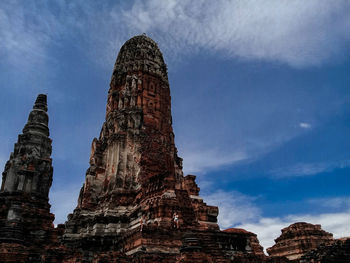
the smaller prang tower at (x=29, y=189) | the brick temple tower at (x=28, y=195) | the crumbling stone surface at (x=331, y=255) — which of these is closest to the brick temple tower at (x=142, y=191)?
the brick temple tower at (x=28, y=195)

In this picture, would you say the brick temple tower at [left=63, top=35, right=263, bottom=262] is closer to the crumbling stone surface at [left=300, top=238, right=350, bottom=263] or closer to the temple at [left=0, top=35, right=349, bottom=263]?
the temple at [left=0, top=35, right=349, bottom=263]

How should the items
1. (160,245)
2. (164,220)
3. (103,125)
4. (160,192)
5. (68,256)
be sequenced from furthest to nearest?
(103,125) < (160,192) < (164,220) < (160,245) < (68,256)

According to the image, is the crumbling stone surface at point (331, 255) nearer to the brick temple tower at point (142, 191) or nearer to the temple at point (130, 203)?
the temple at point (130, 203)

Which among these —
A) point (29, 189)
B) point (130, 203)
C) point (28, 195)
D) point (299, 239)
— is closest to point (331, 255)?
point (130, 203)

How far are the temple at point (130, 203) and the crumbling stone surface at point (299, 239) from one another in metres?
0.09

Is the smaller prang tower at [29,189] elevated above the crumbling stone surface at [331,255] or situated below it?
above

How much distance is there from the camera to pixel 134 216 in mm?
18297

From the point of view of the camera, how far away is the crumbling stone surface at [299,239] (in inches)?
997

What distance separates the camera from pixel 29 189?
13.2 m

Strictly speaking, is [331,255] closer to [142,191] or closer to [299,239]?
[142,191]

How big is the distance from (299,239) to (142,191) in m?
15.5

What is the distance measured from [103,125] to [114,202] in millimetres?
8140

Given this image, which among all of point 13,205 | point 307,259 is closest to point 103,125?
point 13,205

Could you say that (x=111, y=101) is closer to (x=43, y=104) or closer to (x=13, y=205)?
(x=43, y=104)
